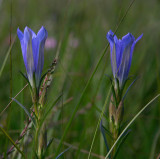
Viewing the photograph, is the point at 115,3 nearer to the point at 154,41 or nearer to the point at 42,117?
the point at 154,41

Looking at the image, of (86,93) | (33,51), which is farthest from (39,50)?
(86,93)

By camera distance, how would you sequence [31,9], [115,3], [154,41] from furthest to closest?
1. [31,9]
2. [115,3]
3. [154,41]

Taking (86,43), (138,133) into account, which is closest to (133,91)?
(138,133)

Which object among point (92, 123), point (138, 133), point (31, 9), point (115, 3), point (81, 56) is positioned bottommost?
point (138, 133)

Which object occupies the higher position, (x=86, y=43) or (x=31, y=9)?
(x=31, y=9)

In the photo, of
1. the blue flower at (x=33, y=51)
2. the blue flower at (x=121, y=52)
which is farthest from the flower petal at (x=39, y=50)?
the blue flower at (x=121, y=52)

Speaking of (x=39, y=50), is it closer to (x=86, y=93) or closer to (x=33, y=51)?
(x=33, y=51)

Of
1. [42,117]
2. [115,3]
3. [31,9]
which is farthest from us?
[31,9]

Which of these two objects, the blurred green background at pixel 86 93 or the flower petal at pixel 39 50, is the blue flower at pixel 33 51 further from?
the blurred green background at pixel 86 93

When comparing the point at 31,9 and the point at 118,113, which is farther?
the point at 31,9
